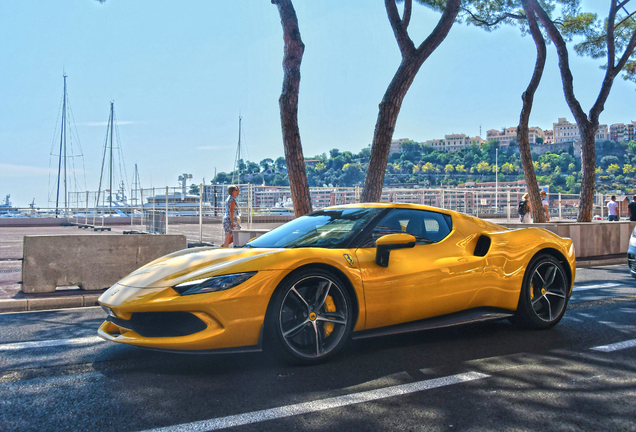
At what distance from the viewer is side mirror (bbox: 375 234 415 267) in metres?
4.10

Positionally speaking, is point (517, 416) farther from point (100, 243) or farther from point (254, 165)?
point (254, 165)

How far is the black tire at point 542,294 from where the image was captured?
4961 millimetres

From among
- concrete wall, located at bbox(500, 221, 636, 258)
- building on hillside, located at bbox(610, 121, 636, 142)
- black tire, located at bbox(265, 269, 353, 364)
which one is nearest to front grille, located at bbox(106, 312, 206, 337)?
black tire, located at bbox(265, 269, 353, 364)

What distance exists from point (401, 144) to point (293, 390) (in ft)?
597

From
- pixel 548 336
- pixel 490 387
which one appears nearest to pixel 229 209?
pixel 548 336

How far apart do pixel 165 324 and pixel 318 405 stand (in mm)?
1206

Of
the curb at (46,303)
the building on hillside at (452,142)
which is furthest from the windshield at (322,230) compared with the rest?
the building on hillside at (452,142)

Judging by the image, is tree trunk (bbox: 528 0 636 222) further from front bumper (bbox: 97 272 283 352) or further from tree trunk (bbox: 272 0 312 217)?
front bumper (bbox: 97 272 283 352)

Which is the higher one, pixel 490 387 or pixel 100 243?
pixel 100 243

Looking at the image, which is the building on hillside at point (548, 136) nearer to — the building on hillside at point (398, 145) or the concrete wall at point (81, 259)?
the building on hillside at point (398, 145)

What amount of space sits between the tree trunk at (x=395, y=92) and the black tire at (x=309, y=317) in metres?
6.80

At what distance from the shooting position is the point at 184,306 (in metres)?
3.50

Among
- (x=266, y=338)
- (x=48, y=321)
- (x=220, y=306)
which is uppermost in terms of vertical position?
(x=220, y=306)

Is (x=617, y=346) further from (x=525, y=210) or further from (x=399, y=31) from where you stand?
(x=525, y=210)
